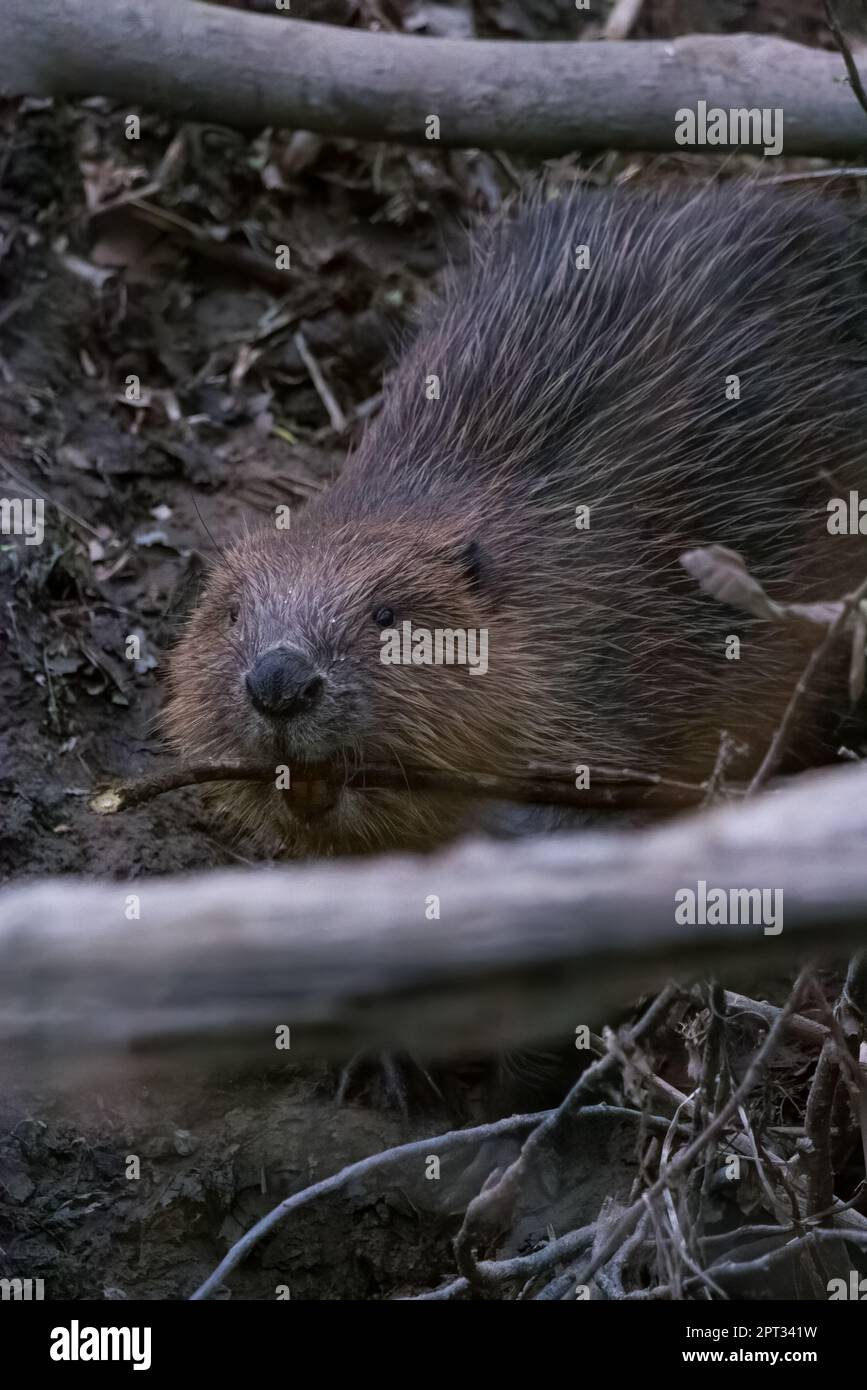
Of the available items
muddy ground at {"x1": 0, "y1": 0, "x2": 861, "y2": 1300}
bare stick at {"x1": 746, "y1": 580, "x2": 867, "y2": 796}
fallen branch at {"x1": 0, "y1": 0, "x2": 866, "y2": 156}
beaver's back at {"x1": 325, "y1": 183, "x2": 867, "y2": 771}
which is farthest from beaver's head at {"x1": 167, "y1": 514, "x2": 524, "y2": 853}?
fallen branch at {"x1": 0, "y1": 0, "x2": 866, "y2": 156}

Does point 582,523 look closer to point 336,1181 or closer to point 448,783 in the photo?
point 448,783

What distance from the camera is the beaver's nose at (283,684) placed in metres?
4.23

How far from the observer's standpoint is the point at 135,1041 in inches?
83.0

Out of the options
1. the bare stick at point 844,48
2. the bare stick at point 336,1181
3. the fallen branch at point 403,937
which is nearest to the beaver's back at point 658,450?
the bare stick at point 844,48

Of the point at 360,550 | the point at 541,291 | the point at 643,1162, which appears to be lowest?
the point at 643,1162

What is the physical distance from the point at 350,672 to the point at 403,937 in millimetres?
2523

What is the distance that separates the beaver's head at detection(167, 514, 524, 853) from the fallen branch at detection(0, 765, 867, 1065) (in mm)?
2176

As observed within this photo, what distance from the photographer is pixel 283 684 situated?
13.9ft

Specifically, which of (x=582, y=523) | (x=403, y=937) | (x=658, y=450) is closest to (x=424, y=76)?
(x=658, y=450)

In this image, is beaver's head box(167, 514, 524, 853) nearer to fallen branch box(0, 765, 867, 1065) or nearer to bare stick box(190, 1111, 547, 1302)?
bare stick box(190, 1111, 547, 1302)

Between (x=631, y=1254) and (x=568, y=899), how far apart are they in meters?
2.17

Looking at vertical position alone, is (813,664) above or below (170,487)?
below

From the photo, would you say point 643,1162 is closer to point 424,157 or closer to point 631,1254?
point 631,1254
